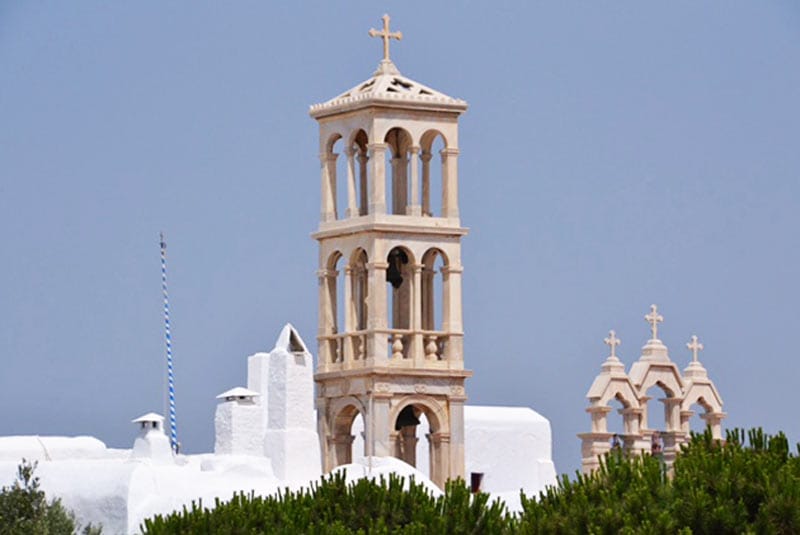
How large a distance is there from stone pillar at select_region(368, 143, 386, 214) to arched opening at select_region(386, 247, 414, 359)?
0.96 meters

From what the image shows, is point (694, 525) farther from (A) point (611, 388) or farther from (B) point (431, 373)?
(A) point (611, 388)

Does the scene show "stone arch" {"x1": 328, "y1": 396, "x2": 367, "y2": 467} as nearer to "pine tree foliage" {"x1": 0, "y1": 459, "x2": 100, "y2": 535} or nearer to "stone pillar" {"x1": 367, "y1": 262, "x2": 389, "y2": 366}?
"stone pillar" {"x1": 367, "y1": 262, "x2": 389, "y2": 366}

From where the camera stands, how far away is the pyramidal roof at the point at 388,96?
245 ft

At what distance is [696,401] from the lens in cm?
8288

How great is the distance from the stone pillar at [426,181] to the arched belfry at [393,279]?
0.7 inches

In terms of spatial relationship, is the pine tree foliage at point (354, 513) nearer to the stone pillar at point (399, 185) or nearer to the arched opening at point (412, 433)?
the arched opening at point (412, 433)

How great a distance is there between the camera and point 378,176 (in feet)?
246

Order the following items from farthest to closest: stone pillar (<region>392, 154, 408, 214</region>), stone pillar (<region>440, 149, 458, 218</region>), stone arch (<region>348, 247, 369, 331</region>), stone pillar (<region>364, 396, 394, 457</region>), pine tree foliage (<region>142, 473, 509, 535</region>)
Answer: stone pillar (<region>392, 154, 408, 214</region>), stone pillar (<region>440, 149, 458, 218</region>), stone arch (<region>348, 247, 369, 331</region>), stone pillar (<region>364, 396, 394, 457</region>), pine tree foliage (<region>142, 473, 509, 535</region>)

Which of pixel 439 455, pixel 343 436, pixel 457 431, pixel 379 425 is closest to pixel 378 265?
pixel 379 425

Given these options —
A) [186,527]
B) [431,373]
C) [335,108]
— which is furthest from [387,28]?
[186,527]

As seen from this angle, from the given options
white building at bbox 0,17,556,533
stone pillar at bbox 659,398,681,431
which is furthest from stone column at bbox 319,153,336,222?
stone pillar at bbox 659,398,681,431

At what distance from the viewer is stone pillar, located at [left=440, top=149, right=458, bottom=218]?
248ft

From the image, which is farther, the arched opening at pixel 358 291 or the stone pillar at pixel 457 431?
the arched opening at pixel 358 291

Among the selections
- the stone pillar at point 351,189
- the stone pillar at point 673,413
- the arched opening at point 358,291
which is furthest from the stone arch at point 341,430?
the stone pillar at point 673,413
